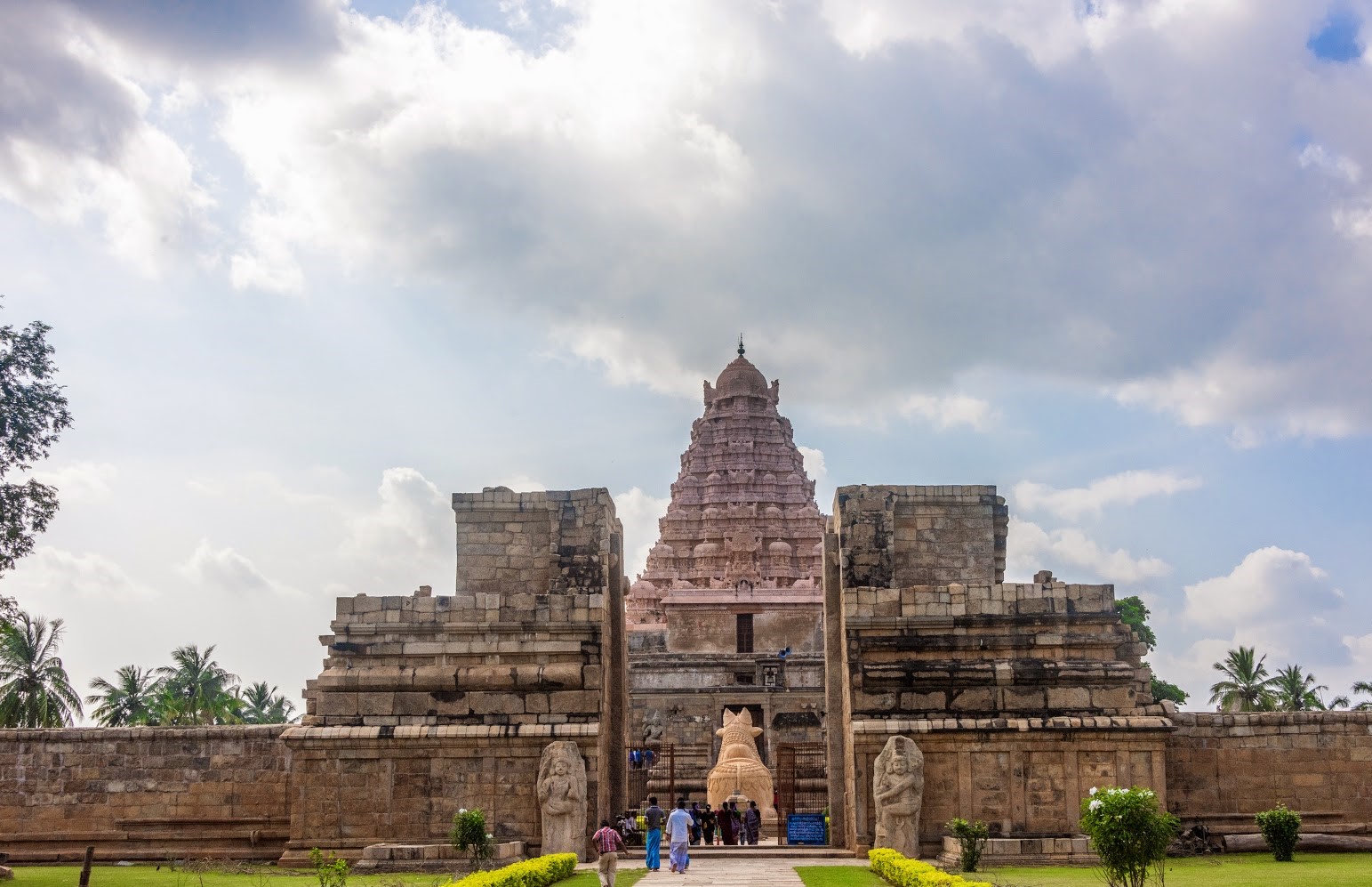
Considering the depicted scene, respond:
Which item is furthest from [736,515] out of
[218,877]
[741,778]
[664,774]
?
[218,877]

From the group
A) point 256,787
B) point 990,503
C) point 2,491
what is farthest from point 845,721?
point 2,491

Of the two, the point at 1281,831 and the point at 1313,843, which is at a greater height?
the point at 1281,831

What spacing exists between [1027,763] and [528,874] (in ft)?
27.7

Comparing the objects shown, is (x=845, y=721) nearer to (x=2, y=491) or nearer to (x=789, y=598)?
(x=2, y=491)

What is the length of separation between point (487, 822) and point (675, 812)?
117 inches

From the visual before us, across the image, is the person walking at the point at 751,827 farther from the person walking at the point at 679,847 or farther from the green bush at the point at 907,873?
the green bush at the point at 907,873

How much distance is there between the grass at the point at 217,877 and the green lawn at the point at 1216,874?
279cm

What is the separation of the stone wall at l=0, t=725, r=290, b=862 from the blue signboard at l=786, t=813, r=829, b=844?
8.38 meters

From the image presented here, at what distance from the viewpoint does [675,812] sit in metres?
19.4

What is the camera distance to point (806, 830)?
920 inches

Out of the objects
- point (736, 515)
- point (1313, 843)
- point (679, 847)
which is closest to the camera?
point (679, 847)

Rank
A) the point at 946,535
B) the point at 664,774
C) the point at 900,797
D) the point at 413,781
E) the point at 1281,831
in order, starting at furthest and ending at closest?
the point at 664,774 < the point at 946,535 < the point at 413,781 < the point at 900,797 < the point at 1281,831

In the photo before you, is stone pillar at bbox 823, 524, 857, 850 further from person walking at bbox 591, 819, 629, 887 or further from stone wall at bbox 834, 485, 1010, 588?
Answer: person walking at bbox 591, 819, 629, 887

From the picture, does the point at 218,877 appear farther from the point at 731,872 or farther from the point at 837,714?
the point at 837,714
